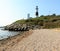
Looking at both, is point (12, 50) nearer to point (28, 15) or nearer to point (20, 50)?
point (20, 50)

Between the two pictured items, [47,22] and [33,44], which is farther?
[47,22]

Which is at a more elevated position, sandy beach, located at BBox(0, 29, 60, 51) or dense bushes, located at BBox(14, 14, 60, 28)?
dense bushes, located at BBox(14, 14, 60, 28)

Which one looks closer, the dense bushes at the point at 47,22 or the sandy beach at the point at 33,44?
the sandy beach at the point at 33,44

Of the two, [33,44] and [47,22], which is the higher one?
[47,22]

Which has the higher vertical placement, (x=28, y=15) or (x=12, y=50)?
(x=28, y=15)

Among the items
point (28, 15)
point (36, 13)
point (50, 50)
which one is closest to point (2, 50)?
point (50, 50)

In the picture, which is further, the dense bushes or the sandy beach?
the dense bushes

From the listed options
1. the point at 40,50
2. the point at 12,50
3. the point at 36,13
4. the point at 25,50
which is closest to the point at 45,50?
the point at 40,50

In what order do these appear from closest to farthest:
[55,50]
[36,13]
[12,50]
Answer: [55,50] < [12,50] < [36,13]

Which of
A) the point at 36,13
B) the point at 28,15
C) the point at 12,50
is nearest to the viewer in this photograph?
the point at 12,50

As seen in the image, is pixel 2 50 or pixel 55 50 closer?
pixel 55 50

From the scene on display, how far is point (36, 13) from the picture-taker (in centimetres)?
13275

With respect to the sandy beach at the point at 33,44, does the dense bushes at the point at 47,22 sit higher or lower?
higher

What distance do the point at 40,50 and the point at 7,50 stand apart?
291cm
